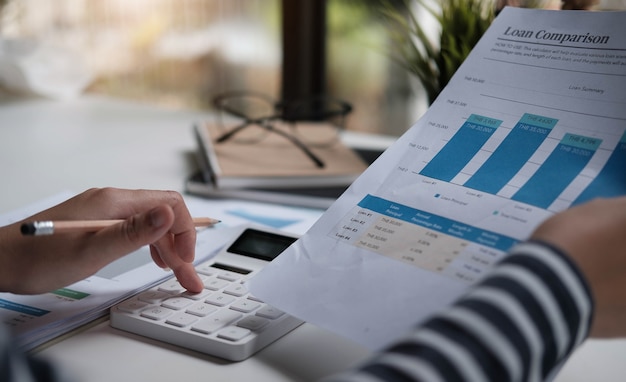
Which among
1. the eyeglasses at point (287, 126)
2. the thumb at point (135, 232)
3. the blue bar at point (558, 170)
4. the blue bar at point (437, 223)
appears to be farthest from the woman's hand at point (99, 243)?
the eyeglasses at point (287, 126)

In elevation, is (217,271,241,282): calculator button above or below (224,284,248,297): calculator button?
below

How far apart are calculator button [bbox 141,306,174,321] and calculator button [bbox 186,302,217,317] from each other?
0.05ft

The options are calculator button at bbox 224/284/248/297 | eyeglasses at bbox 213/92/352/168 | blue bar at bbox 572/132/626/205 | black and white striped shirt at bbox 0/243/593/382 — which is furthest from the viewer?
eyeglasses at bbox 213/92/352/168

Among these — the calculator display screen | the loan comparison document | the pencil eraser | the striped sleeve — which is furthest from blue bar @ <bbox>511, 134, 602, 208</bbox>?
the pencil eraser

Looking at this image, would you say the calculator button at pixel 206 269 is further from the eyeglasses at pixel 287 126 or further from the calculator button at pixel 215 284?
the eyeglasses at pixel 287 126

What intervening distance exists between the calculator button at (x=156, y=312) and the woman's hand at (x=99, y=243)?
0.04m

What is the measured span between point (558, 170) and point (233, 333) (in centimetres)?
27

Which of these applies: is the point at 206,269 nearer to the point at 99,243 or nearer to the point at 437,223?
the point at 99,243

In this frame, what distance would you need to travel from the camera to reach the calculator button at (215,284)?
1.97 feet

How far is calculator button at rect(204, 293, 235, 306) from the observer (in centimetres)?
57

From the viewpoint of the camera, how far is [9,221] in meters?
0.77

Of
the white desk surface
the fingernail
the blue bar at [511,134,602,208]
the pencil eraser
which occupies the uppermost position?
the blue bar at [511,134,602,208]

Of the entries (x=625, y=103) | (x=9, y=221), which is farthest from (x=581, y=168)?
(x=9, y=221)

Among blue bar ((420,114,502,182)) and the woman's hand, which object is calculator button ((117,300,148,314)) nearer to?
the woman's hand
